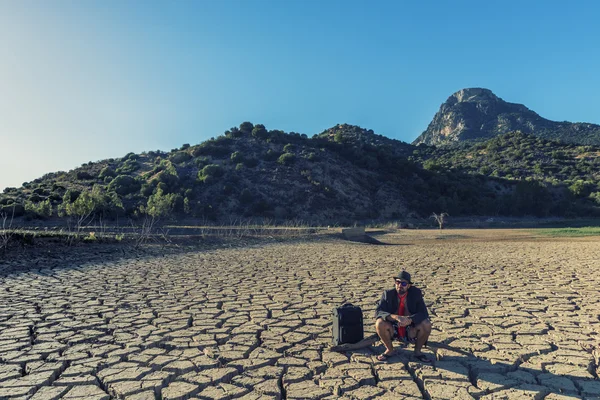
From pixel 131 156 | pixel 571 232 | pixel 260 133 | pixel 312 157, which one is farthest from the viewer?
pixel 131 156

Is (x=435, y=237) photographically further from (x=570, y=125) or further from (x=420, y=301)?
(x=570, y=125)

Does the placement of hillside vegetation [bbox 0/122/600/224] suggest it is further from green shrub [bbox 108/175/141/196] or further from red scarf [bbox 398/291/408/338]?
red scarf [bbox 398/291/408/338]

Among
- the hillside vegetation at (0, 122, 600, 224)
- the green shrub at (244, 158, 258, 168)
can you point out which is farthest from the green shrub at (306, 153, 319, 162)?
the green shrub at (244, 158, 258, 168)

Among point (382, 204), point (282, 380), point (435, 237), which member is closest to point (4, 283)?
point (282, 380)

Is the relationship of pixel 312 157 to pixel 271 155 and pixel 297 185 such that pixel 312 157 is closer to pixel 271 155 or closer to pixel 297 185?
pixel 271 155

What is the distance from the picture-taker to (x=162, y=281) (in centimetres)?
815

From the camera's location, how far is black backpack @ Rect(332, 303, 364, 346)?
412 cm

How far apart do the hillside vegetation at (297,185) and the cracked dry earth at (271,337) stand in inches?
791

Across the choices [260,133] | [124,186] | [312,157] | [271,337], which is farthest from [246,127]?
[271,337]

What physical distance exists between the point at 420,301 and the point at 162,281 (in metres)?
5.86

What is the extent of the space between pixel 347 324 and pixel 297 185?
112 ft

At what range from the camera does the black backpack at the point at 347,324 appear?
Answer: 412cm

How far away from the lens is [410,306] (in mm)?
4051

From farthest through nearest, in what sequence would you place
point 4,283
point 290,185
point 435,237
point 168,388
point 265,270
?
point 290,185, point 435,237, point 265,270, point 4,283, point 168,388
